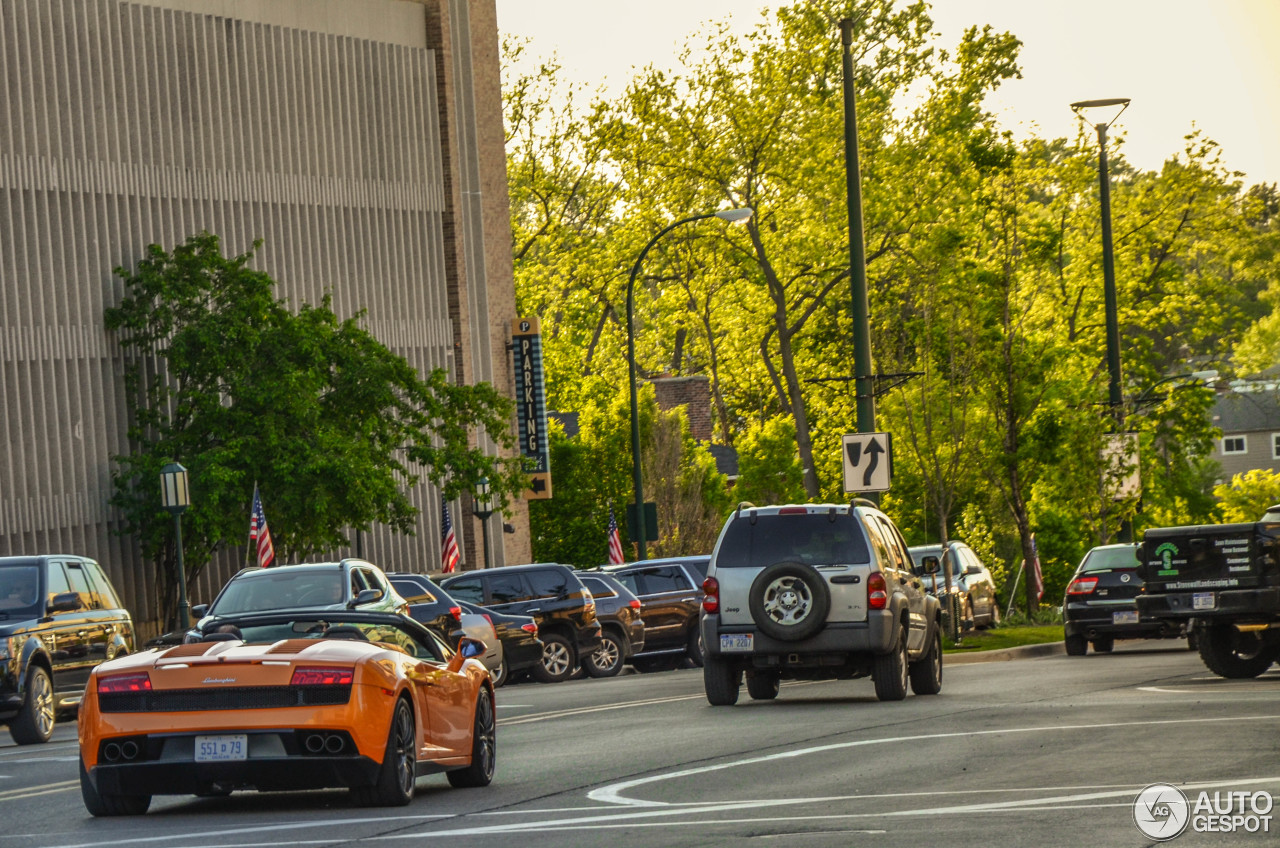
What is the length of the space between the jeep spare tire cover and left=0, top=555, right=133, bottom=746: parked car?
7.08 m

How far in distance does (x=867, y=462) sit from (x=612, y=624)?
6.79m

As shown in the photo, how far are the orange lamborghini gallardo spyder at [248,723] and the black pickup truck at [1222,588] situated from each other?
37.3 ft

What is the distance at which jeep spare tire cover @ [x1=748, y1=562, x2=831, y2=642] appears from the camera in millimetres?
19125

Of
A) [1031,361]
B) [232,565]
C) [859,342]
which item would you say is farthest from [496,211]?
[859,342]

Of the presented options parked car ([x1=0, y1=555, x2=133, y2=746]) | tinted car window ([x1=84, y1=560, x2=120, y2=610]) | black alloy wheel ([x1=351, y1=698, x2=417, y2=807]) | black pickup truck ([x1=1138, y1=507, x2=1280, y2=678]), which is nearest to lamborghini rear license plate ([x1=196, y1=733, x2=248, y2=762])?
black alloy wheel ([x1=351, y1=698, x2=417, y2=807])

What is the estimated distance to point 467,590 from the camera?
3033 cm

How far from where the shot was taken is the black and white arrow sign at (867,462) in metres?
26.8

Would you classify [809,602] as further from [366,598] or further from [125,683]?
[125,683]

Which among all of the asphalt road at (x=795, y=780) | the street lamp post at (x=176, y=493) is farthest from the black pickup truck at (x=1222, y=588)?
the street lamp post at (x=176, y=493)

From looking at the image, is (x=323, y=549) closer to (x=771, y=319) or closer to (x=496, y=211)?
(x=496, y=211)

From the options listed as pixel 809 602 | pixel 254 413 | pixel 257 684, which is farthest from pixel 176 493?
pixel 257 684

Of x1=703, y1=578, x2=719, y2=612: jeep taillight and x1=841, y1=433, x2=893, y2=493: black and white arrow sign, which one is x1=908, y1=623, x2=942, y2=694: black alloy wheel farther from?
x1=841, y1=433, x2=893, y2=493: black and white arrow sign

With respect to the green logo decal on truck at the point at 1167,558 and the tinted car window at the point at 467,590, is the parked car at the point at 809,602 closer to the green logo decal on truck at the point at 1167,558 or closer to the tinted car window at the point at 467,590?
the green logo decal on truck at the point at 1167,558

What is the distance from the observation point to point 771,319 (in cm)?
6194
